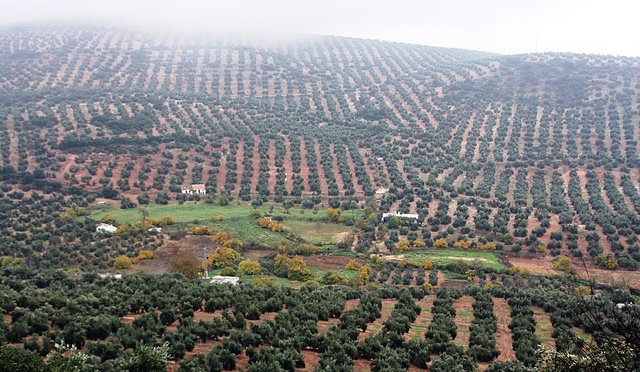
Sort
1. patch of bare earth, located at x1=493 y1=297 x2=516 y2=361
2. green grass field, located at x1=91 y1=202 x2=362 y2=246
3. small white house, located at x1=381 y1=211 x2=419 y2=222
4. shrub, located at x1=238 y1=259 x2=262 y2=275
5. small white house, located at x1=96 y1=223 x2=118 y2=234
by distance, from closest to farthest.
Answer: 1. patch of bare earth, located at x1=493 y1=297 x2=516 y2=361
2. shrub, located at x1=238 y1=259 x2=262 y2=275
3. small white house, located at x1=96 y1=223 x2=118 y2=234
4. green grass field, located at x1=91 y1=202 x2=362 y2=246
5. small white house, located at x1=381 y1=211 x2=419 y2=222

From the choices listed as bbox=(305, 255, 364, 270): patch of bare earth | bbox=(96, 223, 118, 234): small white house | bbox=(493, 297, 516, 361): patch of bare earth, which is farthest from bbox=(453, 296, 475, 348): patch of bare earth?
bbox=(96, 223, 118, 234): small white house

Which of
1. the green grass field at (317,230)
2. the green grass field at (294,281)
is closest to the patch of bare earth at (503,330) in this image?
the green grass field at (294,281)

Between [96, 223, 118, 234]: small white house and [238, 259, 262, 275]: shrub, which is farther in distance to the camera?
[96, 223, 118, 234]: small white house

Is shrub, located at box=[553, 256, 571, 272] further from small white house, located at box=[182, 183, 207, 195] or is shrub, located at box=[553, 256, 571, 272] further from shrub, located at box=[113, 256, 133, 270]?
small white house, located at box=[182, 183, 207, 195]

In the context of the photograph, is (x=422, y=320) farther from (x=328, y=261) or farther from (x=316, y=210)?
(x=316, y=210)

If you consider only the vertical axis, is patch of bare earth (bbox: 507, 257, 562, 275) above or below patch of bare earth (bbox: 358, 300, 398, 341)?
below

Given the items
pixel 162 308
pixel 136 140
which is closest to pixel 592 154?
pixel 136 140
